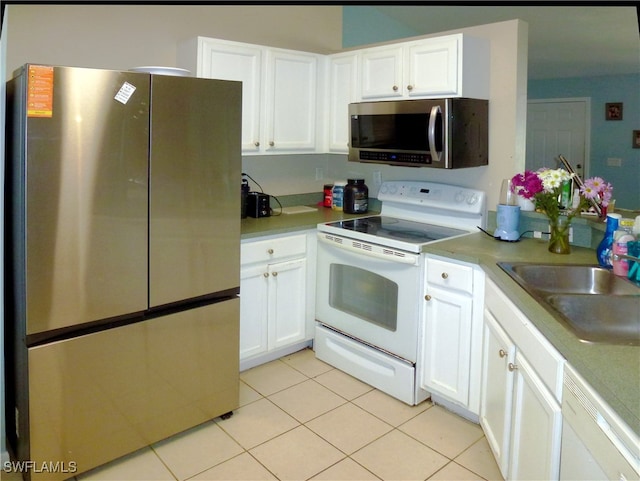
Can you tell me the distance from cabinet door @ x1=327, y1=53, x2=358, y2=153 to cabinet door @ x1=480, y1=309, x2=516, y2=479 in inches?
63.7

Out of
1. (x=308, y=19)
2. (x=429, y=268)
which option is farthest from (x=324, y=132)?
(x=429, y=268)

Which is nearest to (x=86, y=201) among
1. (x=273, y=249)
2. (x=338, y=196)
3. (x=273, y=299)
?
(x=273, y=249)

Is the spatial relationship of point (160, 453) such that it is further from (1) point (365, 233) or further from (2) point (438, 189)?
(2) point (438, 189)

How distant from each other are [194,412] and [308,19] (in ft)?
8.79

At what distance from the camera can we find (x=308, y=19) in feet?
12.0

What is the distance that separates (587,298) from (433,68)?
60.8 inches

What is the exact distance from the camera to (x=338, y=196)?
372cm

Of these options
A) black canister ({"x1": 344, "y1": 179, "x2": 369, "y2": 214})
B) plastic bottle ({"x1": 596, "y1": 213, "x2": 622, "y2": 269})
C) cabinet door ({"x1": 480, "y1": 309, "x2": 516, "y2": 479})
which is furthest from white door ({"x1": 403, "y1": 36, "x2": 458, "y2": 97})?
cabinet door ({"x1": 480, "y1": 309, "x2": 516, "y2": 479})

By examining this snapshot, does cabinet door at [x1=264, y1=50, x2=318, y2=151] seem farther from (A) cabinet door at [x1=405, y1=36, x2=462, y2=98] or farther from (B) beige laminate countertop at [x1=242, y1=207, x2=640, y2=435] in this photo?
(A) cabinet door at [x1=405, y1=36, x2=462, y2=98]

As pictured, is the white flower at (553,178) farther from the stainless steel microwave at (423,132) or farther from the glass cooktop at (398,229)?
the glass cooktop at (398,229)

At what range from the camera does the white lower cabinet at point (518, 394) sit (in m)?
1.54

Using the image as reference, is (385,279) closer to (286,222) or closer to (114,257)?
(286,222)

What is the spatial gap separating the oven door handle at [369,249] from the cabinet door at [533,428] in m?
0.88

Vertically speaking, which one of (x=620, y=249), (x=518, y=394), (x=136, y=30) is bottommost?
(x=518, y=394)
